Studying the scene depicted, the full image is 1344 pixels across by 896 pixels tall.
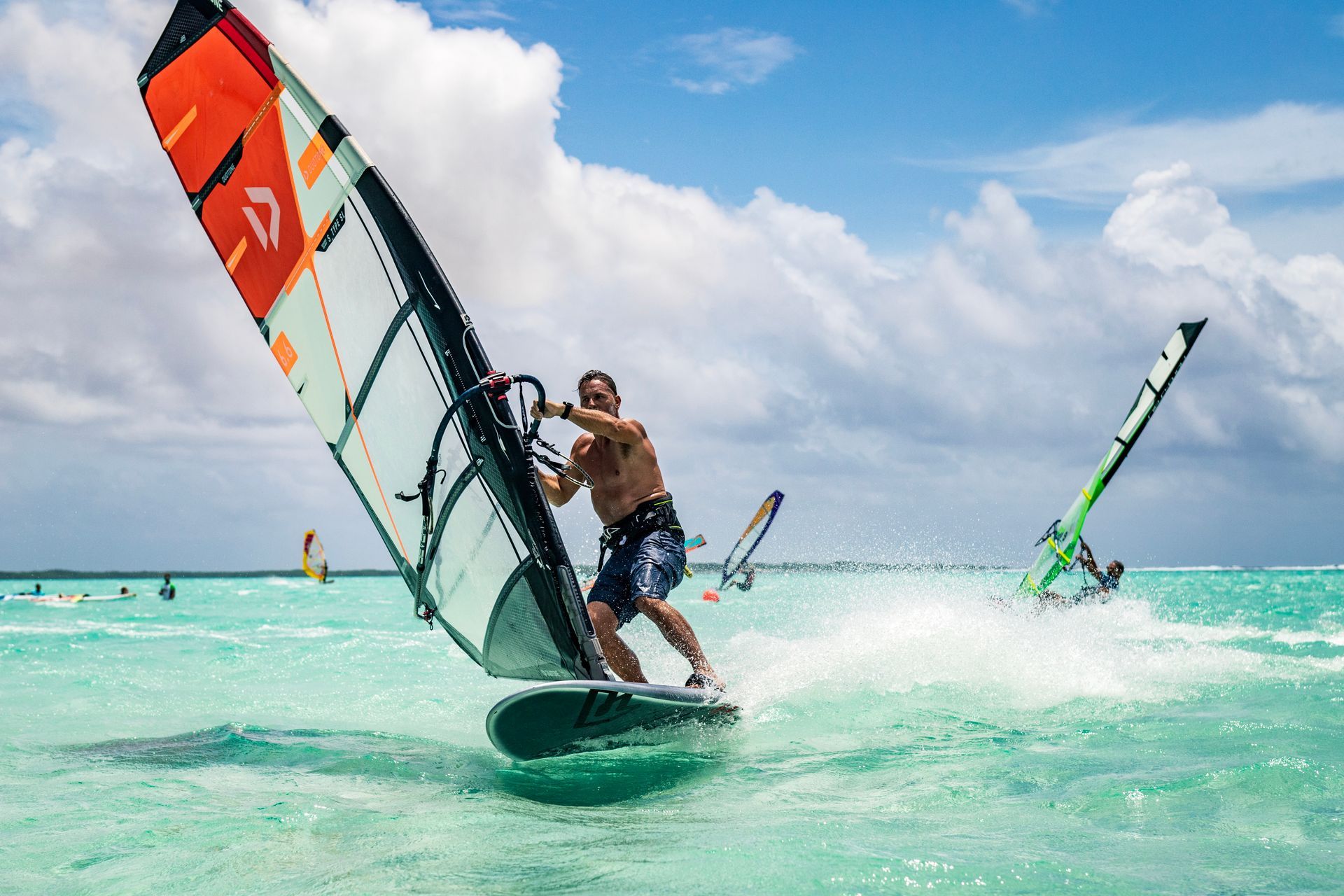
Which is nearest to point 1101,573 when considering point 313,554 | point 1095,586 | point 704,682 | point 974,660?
point 1095,586

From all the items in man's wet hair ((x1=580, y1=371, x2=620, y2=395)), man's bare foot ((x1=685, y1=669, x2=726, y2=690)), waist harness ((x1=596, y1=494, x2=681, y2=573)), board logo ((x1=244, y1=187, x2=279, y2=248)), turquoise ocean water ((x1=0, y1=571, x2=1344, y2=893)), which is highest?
board logo ((x1=244, y1=187, x2=279, y2=248))

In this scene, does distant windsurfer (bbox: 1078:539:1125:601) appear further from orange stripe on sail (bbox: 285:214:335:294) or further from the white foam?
orange stripe on sail (bbox: 285:214:335:294)

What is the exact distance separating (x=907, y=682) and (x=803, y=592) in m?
29.5

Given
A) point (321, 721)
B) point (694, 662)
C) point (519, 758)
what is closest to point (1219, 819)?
point (694, 662)

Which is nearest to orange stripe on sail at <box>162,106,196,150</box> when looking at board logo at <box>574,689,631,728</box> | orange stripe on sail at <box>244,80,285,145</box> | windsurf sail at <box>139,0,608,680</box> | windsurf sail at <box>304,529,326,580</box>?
windsurf sail at <box>139,0,608,680</box>

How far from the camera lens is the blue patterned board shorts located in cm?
472

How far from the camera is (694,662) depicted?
471cm

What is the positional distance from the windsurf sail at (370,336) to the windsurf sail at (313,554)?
3616 cm

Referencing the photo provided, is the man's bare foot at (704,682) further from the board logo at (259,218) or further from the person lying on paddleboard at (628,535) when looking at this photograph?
the board logo at (259,218)

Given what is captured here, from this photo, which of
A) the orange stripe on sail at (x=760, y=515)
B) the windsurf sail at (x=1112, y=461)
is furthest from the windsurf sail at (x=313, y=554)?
the windsurf sail at (x=1112, y=461)

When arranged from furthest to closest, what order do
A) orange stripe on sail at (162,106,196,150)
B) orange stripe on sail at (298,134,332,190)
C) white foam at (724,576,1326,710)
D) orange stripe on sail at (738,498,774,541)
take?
orange stripe on sail at (738,498,774,541), white foam at (724,576,1326,710), orange stripe on sail at (162,106,196,150), orange stripe on sail at (298,134,332,190)

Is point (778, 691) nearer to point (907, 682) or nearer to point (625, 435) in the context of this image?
point (907, 682)

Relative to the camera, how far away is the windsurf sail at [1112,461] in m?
11.7

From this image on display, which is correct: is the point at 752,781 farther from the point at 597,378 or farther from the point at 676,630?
the point at 597,378
